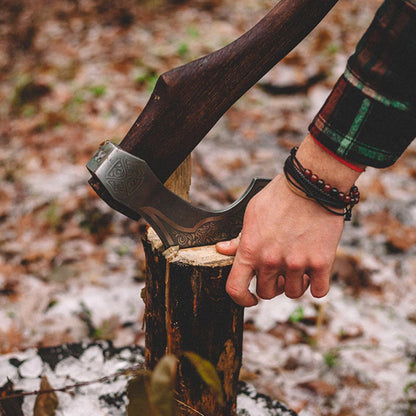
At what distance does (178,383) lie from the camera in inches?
58.2

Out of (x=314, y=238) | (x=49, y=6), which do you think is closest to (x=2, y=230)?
(x=314, y=238)

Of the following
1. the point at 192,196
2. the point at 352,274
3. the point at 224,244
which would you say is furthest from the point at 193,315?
the point at 192,196

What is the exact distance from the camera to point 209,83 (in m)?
1.24

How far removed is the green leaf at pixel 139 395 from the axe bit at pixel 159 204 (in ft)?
1.80

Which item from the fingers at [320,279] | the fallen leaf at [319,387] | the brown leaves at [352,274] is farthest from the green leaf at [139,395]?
the brown leaves at [352,274]

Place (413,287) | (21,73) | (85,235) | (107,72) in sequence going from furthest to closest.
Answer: (21,73) → (107,72) → (85,235) → (413,287)

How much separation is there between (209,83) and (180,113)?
120mm

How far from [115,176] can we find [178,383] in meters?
0.75

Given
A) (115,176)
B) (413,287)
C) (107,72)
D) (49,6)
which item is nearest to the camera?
(115,176)

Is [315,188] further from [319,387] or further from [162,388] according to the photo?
[319,387]

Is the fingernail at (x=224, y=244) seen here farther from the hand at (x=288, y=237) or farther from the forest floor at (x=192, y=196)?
the forest floor at (x=192, y=196)

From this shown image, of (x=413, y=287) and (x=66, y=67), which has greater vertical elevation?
(x=413, y=287)

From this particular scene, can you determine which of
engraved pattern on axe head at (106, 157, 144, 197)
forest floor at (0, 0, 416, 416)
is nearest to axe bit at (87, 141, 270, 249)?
engraved pattern on axe head at (106, 157, 144, 197)

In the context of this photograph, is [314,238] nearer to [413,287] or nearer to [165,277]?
[165,277]
